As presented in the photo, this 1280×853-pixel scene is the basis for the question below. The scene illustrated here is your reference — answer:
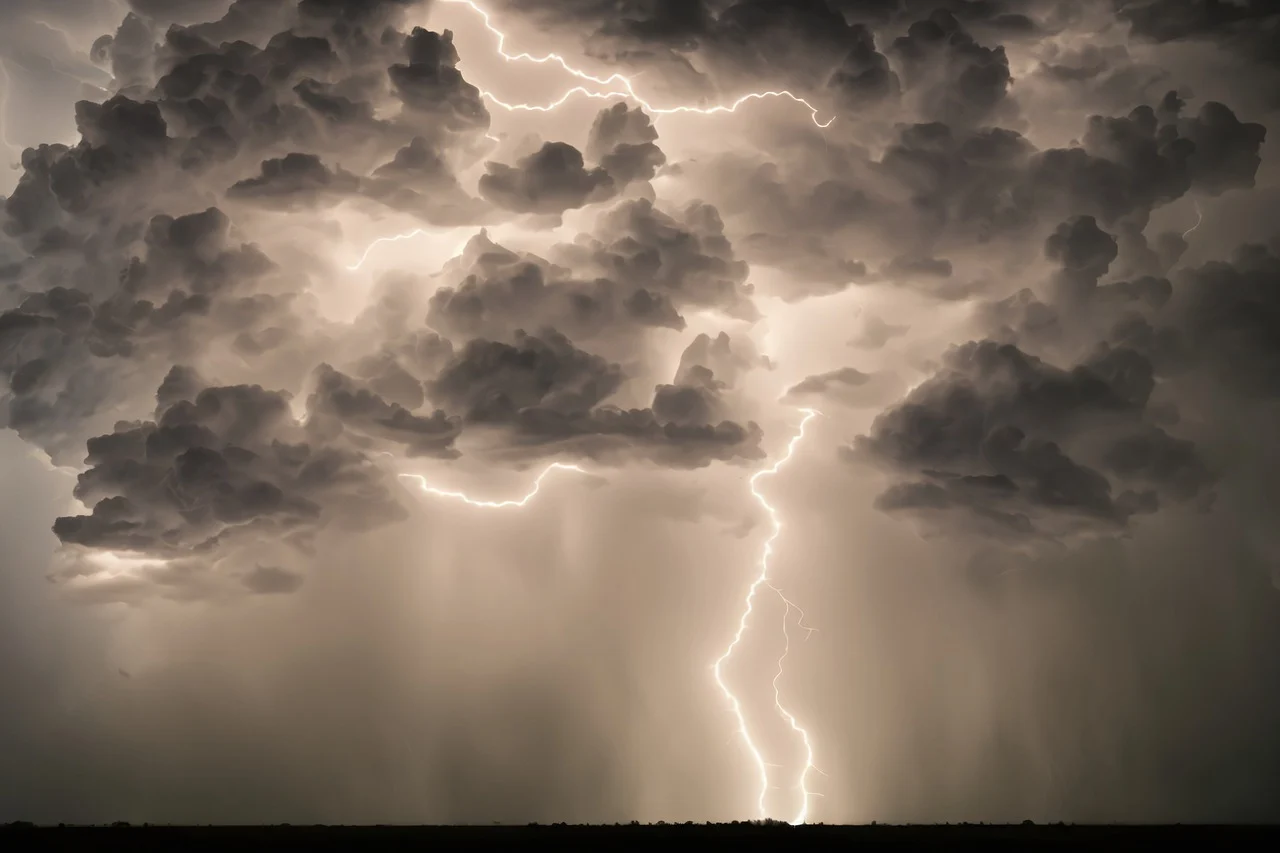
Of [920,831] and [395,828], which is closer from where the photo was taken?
[920,831]

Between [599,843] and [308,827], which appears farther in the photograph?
[308,827]

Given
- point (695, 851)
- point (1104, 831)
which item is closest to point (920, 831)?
point (1104, 831)

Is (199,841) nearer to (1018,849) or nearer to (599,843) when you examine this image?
(599,843)

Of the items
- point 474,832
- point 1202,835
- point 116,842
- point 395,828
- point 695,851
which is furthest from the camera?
point 395,828

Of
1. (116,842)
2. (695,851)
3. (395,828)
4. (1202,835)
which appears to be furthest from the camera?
(395,828)

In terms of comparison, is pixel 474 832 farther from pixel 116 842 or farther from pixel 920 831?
pixel 920 831

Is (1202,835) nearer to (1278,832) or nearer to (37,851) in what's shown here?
(1278,832)

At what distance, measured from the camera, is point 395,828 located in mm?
56000

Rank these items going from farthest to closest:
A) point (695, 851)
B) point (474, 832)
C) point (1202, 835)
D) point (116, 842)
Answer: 1. point (474, 832)
2. point (1202, 835)
3. point (116, 842)
4. point (695, 851)

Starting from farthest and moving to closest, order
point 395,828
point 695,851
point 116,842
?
point 395,828, point 116,842, point 695,851

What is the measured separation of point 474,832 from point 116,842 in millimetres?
14133

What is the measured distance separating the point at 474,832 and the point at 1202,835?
29.7 m

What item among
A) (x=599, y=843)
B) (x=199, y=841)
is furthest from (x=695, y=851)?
(x=199, y=841)

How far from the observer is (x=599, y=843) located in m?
43.4
